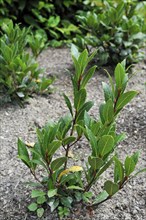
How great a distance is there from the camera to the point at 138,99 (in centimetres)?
411

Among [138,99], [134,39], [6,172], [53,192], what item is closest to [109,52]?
[134,39]

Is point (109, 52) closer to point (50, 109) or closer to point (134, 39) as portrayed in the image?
point (134, 39)

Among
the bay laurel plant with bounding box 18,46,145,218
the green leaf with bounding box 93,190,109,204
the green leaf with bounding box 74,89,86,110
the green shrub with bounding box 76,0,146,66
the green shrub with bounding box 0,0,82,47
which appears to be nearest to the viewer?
the bay laurel plant with bounding box 18,46,145,218

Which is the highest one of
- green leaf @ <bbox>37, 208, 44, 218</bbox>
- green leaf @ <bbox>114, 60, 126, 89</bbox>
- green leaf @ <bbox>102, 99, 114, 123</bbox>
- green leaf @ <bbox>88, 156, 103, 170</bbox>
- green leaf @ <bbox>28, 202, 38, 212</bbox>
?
green leaf @ <bbox>114, 60, 126, 89</bbox>

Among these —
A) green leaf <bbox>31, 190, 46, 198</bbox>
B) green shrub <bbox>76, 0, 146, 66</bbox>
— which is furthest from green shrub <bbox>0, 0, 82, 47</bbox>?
green leaf <bbox>31, 190, 46, 198</bbox>

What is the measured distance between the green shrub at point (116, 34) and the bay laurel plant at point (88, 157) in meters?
1.75

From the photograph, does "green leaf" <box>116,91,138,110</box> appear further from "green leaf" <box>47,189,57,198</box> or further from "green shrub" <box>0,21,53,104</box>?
"green shrub" <box>0,21,53,104</box>

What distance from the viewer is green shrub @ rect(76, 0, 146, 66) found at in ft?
14.3

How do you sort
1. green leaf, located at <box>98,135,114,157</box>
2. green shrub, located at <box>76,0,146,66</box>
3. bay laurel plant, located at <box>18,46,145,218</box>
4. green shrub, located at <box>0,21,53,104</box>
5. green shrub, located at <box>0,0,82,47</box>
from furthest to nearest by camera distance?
green shrub, located at <box>0,0,82,47</box> → green shrub, located at <box>76,0,146,66</box> → green shrub, located at <box>0,21,53,104</box> → bay laurel plant, located at <box>18,46,145,218</box> → green leaf, located at <box>98,135,114,157</box>

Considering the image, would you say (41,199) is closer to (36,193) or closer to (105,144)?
(36,193)

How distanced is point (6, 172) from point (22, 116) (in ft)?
2.47

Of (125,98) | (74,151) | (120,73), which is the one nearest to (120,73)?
(120,73)

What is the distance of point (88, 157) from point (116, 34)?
2187mm

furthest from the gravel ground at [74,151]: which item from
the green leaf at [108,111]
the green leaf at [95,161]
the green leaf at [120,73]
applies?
the green leaf at [120,73]
